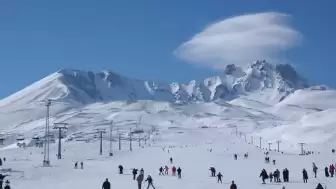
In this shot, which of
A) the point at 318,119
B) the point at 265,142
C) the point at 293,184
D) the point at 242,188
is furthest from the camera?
the point at 318,119

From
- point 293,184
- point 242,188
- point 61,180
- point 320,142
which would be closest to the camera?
point 242,188

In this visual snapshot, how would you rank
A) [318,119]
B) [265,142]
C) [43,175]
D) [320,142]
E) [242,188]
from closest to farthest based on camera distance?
[242,188] < [43,175] < [320,142] < [265,142] < [318,119]

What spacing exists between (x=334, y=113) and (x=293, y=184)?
16996 centimetres

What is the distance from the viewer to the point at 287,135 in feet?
589

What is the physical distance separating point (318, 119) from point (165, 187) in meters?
171

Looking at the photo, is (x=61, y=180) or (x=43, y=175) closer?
(x=61, y=180)

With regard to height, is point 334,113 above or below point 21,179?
above

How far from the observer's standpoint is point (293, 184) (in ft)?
125

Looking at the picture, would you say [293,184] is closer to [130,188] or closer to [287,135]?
[130,188]

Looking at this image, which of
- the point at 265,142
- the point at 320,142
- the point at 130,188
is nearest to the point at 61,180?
the point at 130,188

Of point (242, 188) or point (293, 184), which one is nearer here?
point (242, 188)

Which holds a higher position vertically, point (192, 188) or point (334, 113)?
point (334, 113)

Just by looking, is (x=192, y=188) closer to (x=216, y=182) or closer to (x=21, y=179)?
(x=216, y=182)

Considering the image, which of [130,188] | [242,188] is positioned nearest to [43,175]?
[130,188]
